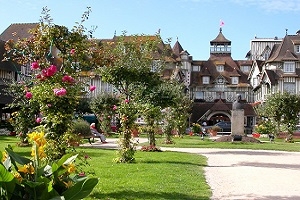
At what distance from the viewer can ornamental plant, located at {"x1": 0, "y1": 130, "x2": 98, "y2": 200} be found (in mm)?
3931

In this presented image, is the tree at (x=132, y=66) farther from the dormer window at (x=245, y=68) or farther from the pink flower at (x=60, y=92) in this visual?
the dormer window at (x=245, y=68)

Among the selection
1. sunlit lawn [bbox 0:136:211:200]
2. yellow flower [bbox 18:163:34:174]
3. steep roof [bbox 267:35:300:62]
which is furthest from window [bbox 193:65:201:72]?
yellow flower [bbox 18:163:34:174]

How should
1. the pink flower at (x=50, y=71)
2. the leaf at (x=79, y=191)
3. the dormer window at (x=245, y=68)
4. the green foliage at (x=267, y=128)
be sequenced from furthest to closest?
the dormer window at (x=245, y=68)
the green foliage at (x=267, y=128)
the pink flower at (x=50, y=71)
the leaf at (x=79, y=191)

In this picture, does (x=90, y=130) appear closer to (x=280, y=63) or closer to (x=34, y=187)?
(x=34, y=187)

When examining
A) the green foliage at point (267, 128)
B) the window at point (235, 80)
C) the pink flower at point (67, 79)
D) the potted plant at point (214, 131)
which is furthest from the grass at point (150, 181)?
the window at point (235, 80)

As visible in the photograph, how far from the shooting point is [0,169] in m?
3.81

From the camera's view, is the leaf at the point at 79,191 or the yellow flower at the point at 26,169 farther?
the yellow flower at the point at 26,169

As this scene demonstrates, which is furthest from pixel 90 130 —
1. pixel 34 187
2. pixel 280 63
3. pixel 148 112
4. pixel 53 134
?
pixel 280 63

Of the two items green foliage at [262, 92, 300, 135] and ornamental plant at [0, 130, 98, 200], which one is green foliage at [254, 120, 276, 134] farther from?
ornamental plant at [0, 130, 98, 200]

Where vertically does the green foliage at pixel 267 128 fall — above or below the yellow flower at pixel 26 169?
below

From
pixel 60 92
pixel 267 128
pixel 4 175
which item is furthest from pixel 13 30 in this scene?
pixel 4 175

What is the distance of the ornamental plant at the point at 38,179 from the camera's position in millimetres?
3931

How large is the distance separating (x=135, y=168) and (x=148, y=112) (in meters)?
7.30

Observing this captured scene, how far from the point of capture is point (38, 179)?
408 cm
